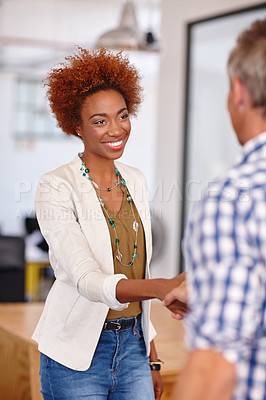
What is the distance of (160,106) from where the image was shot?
5.33 metres

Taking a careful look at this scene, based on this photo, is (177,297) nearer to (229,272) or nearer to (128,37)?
(229,272)

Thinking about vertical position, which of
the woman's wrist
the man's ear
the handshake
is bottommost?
the woman's wrist

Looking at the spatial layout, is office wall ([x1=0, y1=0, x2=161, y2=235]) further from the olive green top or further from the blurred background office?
the olive green top

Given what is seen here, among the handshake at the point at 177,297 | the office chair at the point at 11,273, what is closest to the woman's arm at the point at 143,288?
the handshake at the point at 177,297

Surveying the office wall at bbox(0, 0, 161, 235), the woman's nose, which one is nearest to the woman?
the woman's nose

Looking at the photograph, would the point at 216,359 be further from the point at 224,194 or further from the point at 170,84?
the point at 170,84

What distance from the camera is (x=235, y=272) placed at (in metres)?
0.86

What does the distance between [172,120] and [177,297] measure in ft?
13.1

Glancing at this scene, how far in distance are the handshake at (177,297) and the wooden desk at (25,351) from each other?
41.2 inches

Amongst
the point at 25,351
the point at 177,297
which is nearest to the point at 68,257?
the point at 177,297

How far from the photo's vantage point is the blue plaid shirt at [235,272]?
86 cm

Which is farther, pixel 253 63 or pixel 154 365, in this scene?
pixel 154 365

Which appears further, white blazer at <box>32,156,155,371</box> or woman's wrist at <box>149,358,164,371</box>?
woman's wrist at <box>149,358,164,371</box>

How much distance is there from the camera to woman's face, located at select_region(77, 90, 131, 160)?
67.5 inches
